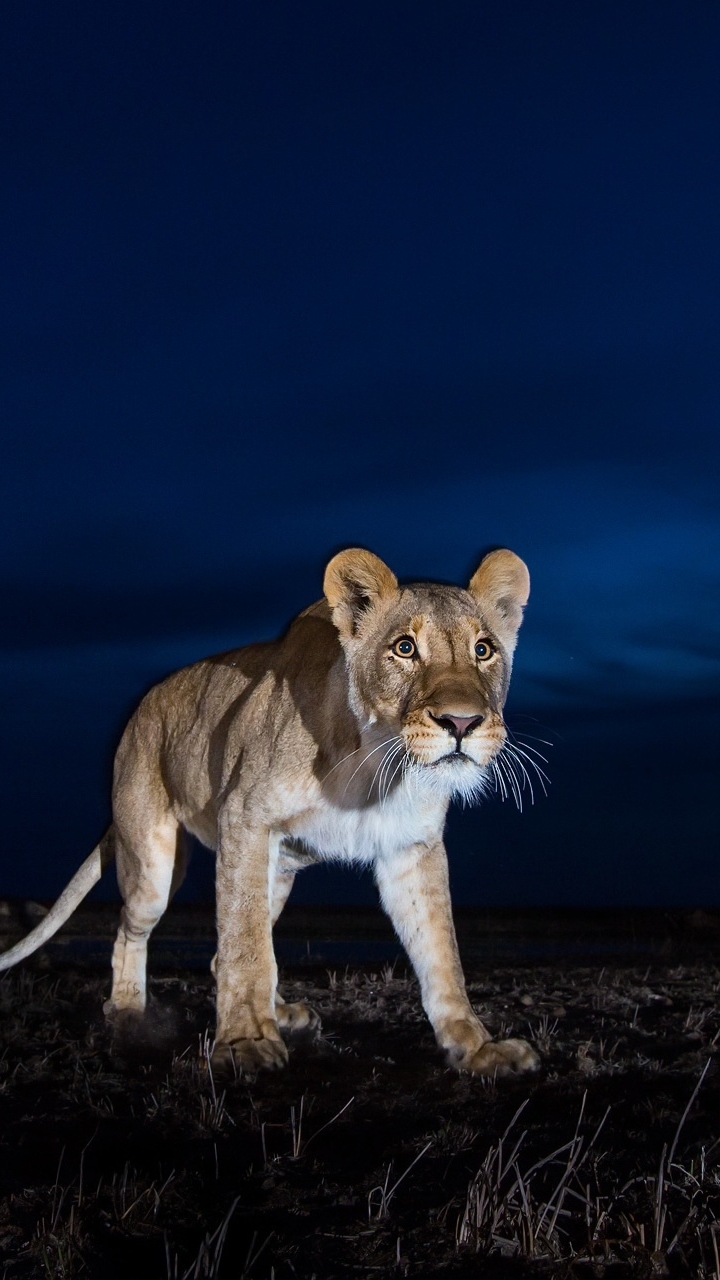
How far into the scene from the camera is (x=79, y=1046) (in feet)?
19.4

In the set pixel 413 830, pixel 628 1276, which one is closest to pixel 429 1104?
pixel 413 830

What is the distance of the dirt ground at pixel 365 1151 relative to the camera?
11.0 ft

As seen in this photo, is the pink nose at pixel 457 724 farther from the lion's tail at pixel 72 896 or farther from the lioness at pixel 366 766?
the lion's tail at pixel 72 896

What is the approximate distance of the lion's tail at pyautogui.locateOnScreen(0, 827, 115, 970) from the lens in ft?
23.3

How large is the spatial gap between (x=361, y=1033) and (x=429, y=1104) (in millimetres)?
1507

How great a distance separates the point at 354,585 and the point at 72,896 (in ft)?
10.3

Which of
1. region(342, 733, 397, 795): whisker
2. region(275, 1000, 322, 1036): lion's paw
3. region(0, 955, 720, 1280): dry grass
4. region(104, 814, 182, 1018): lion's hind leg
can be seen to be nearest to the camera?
region(0, 955, 720, 1280): dry grass

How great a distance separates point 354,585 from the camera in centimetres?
547

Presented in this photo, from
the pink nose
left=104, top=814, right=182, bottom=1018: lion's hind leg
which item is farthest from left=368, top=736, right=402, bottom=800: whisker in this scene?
left=104, top=814, right=182, bottom=1018: lion's hind leg

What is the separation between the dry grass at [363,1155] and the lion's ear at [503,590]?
6.33 feet

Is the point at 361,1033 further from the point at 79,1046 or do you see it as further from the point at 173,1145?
the point at 173,1145

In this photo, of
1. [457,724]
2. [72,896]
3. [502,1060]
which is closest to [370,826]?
[457,724]

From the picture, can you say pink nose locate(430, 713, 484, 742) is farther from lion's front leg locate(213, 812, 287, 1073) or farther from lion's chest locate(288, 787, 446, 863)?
lion's front leg locate(213, 812, 287, 1073)

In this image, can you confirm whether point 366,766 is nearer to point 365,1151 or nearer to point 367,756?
→ point 367,756
